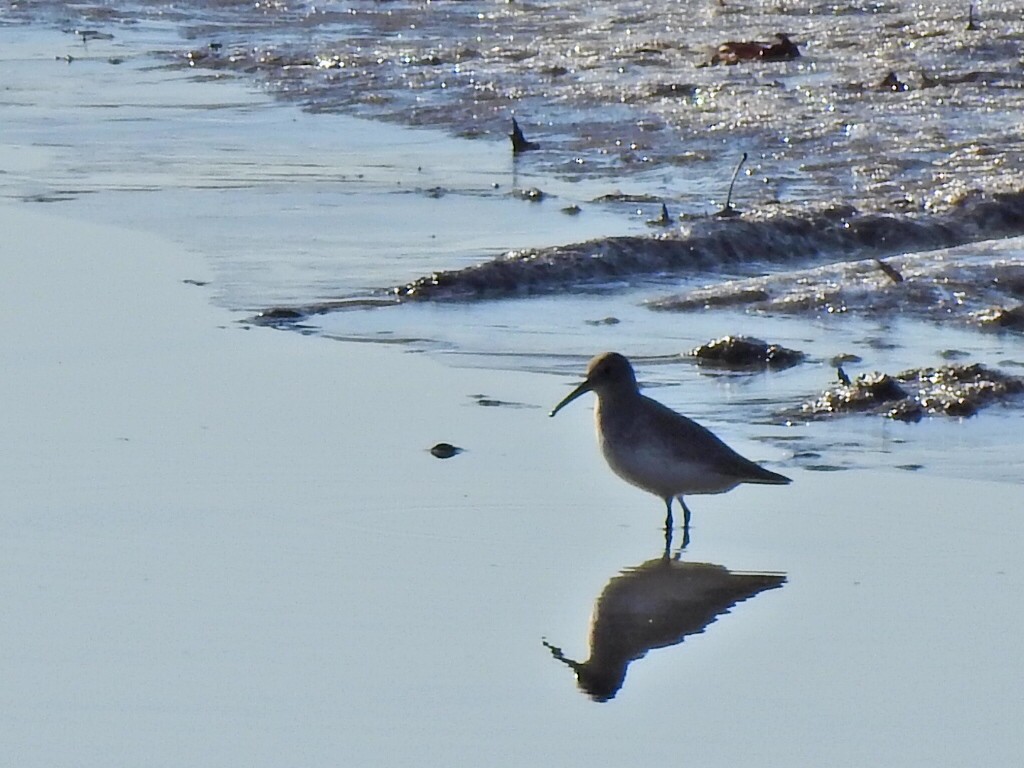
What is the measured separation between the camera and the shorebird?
17.9 ft

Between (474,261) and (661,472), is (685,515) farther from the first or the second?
(474,261)

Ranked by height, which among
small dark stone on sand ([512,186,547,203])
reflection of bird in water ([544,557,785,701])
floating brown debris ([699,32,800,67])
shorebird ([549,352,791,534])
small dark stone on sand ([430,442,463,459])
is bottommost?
reflection of bird in water ([544,557,785,701])

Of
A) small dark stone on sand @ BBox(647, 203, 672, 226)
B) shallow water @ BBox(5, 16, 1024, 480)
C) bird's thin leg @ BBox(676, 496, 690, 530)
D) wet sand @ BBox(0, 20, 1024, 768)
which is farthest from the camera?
small dark stone on sand @ BBox(647, 203, 672, 226)

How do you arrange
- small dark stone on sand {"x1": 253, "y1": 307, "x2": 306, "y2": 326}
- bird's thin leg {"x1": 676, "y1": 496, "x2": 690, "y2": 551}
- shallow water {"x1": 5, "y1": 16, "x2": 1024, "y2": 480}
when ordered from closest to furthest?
bird's thin leg {"x1": 676, "y1": 496, "x2": 690, "y2": 551} → shallow water {"x1": 5, "y1": 16, "x2": 1024, "y2": 480} → small dark stone on sand {"x1": 253, "y1": 307, "x2": 306, "y2": 326}

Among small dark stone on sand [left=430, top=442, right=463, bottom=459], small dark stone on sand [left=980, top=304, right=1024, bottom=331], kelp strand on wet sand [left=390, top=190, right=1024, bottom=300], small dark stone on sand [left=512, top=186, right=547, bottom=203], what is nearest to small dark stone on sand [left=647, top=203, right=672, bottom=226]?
kelp strand on wet sand [left=390, top=190, right=1024, bottom=300]

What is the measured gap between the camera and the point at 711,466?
5445 mm

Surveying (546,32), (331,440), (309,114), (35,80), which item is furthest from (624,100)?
(331,440)

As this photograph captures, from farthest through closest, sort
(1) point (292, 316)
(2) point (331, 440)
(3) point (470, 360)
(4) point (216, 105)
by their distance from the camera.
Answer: (4) point (216, 105) → (1) point (292, 316) → (3) point (470, 360) → (2) point (331, 440)

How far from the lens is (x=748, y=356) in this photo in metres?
7.12

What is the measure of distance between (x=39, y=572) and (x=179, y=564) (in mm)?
308

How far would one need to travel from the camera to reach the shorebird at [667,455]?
545 centimetres

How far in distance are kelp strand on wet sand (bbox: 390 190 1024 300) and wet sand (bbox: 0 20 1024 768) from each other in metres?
1.22

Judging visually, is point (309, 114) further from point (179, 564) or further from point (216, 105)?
point (179, 564)

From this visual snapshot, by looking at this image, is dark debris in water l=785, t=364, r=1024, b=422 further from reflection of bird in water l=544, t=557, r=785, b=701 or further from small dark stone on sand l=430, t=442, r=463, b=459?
reflection of bird in water l=544, t=557, r=785, b=701
